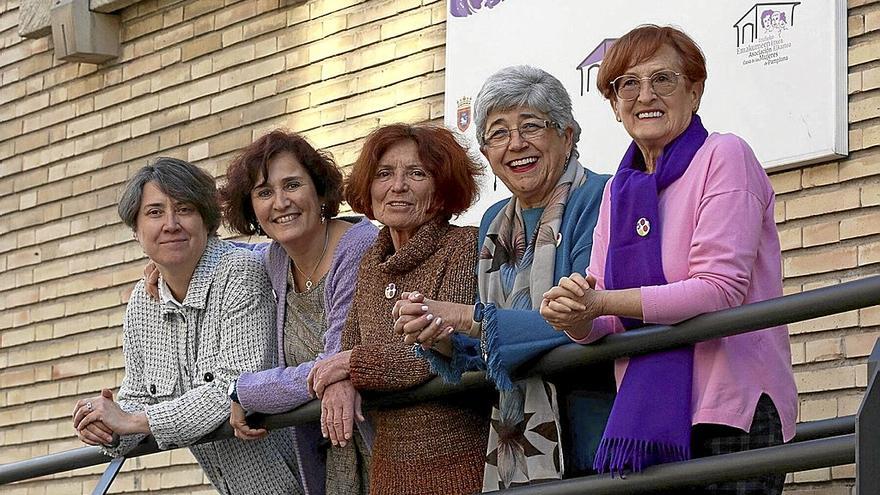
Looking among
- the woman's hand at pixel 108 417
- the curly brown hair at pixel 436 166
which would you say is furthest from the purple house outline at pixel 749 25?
the woman's hand at pixel 108 417

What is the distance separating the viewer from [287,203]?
4359 millimetres

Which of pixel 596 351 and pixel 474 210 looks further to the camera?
pixel 474 210

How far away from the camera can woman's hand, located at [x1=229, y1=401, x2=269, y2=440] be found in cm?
416

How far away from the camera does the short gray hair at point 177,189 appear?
15.1ft

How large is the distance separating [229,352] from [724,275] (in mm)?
1754

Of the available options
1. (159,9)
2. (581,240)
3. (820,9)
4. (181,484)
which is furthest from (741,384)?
(159,9)

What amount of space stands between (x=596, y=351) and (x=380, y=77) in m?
4.09

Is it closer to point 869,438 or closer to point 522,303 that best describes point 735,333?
point 869,438

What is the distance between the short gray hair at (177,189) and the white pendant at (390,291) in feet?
2.80

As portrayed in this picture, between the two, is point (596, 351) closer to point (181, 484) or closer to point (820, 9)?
point (820, 9)

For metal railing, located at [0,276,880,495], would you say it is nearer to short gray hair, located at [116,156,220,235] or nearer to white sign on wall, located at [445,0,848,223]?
short gray hair, located at [116,156,220,235]

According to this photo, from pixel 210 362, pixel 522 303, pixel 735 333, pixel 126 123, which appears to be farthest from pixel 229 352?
pixel 126 123

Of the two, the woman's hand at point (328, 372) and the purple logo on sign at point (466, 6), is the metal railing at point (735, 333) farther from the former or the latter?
the purple logo on sign at point (466, 6)

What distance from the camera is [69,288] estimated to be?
8.82m
